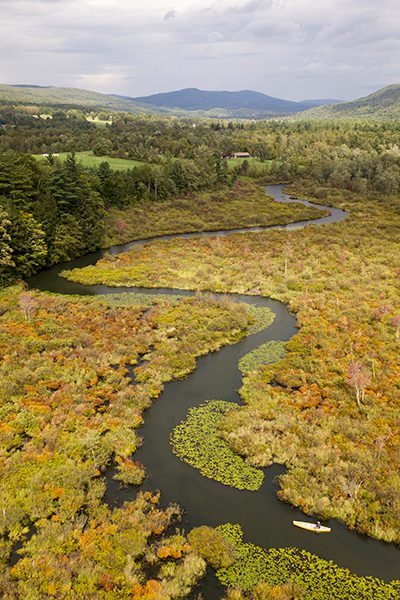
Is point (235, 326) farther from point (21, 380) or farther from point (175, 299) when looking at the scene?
point (21, 380)

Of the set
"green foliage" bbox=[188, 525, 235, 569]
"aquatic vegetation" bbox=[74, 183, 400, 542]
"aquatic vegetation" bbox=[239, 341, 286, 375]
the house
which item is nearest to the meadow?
"aquatic vegetation" bbox=[74, 183, 400, 542]

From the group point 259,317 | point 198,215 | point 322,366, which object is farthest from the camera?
point 198,215

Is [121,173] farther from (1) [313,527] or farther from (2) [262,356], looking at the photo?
(1) [313,527]

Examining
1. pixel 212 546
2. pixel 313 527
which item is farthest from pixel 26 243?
pixel 313 527

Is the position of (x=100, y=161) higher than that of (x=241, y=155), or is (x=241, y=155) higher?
(x=241, y=155)

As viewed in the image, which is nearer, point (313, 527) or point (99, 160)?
point (313, 527)

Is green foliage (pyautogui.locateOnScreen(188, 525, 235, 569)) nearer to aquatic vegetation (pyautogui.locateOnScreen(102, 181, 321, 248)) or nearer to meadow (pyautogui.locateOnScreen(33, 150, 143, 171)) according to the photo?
aquatic vegetation (pyautogui.locateOnScreen(102, 181, 321, 248))

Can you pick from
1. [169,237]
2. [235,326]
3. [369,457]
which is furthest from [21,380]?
[169,237]
